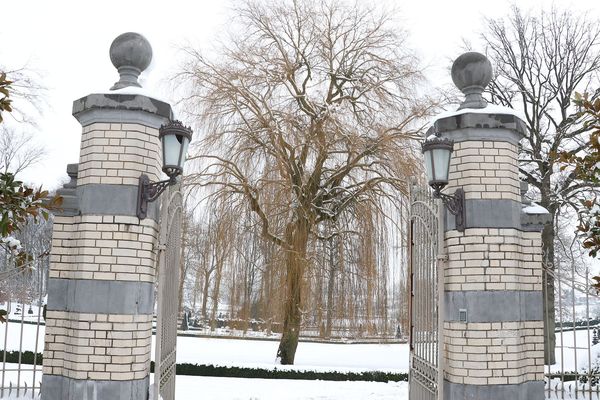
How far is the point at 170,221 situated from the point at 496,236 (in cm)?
314

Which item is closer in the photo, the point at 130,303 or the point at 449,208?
the point at 130,303

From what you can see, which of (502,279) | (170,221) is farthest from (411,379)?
(170,221)

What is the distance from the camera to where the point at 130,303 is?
4809 mm

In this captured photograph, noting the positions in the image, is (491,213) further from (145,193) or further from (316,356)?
(316,356)

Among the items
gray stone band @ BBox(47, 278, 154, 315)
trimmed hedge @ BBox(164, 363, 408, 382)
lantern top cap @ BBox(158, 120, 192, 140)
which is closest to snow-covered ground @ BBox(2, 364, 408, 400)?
trimmed hedge @ BBox(164, 363, 408, 382)

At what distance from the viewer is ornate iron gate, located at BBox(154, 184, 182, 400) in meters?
4.86

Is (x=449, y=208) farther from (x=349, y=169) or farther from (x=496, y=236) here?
(x=349, y=169)

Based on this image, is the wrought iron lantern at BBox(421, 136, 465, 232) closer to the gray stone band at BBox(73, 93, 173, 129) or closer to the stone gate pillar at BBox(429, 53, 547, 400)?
the stone gate pillar at BBox(429, 53, 547, 400)

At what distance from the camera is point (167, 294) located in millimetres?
5430

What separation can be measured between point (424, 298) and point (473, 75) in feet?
7.78

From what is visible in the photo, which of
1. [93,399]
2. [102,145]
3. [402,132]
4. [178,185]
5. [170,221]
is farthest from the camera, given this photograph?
[402,132]

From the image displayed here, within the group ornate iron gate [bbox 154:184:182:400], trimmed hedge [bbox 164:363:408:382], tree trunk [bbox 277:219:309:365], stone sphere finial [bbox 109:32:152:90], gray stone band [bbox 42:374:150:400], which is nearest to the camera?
gray stone band [bbox 42:374:150:400]

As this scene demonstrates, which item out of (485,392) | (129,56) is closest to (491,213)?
(485,392)

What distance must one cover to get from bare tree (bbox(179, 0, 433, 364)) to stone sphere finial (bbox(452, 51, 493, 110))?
658cm
